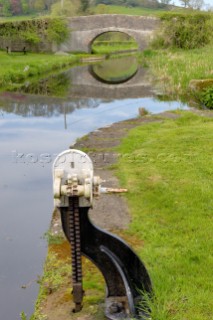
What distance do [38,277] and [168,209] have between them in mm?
1848

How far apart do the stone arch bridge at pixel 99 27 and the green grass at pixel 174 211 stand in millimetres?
34980

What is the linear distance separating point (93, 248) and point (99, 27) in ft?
139

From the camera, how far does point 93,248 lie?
4.21m

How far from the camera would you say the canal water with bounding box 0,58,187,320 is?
563 cm

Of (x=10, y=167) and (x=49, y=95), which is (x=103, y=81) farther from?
(x=10, y=167)

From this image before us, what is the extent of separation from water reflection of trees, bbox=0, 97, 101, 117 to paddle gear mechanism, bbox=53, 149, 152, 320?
11.2 m

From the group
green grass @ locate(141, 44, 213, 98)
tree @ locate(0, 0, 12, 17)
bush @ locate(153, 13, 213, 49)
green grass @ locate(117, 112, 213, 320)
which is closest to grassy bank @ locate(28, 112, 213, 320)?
green grass @ locate(117, 112, 213, 320)

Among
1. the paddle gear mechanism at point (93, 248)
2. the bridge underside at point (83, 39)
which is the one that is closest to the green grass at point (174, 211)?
the paddle gear mechanism at point (93, 248)

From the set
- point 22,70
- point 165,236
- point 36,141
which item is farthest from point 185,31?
point 165,236

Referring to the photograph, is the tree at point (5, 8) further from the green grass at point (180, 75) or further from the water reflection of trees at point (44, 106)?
the water reflection of trees at point (44, 106)

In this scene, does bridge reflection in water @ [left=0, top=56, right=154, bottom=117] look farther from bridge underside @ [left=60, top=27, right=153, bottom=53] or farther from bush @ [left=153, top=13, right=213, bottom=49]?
bridge underside @ [left=60, top=27, right=153, bottom=53]

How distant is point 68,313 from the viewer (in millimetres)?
4391

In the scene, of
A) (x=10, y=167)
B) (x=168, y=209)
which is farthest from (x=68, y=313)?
(x=10, y=167)

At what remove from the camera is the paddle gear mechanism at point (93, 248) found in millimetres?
3967
